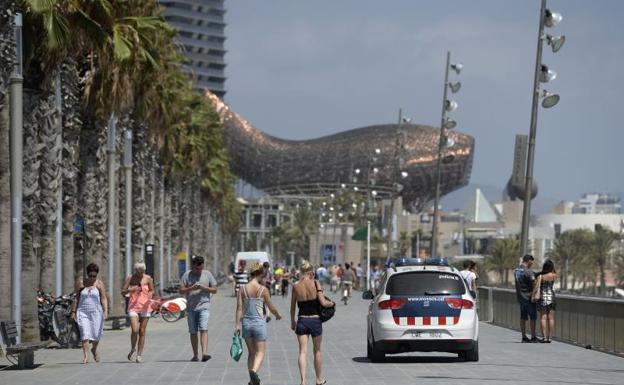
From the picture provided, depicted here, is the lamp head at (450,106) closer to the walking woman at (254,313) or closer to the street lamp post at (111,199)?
the street lamp post at (111,199)

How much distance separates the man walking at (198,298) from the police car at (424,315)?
2.62 meters

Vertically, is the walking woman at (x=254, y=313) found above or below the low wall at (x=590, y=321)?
above

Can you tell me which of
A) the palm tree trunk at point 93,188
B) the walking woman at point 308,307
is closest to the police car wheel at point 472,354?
the walking woman at point 308,307

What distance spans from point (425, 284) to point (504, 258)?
101 m

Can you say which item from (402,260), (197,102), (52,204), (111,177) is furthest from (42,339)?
(197,102)

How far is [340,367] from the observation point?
20469mm

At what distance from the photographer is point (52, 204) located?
91.8 feet

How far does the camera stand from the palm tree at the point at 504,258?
121 meters

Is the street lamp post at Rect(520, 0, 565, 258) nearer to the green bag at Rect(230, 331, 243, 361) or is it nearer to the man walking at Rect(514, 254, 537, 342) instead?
the man walking at Rect(514, 254, 537, 342)

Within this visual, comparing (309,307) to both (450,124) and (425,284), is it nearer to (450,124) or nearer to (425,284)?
(425,284)

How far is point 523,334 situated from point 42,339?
9394mm

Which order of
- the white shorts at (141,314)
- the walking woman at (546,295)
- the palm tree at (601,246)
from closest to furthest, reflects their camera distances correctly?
the white shorts at (141,314)
the walking woman at (546,295)
the palm tree at (601,246)

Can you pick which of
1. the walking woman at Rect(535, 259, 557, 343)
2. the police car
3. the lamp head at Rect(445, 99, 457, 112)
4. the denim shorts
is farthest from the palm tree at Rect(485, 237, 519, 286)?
the denim shorts

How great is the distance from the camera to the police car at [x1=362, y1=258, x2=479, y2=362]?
828 inches
